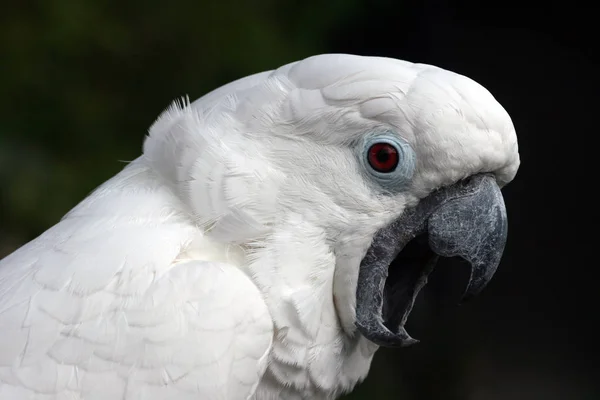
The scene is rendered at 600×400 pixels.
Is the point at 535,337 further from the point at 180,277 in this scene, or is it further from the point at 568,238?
the point at 180,277

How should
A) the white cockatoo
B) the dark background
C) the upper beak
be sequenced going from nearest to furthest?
the white cockatoo < the upper beak < the dark background

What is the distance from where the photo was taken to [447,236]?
4.82ft

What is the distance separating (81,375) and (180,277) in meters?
0.25

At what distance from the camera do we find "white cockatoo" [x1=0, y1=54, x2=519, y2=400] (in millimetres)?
1360

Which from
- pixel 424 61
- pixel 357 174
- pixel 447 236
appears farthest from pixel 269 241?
pixel 424 61

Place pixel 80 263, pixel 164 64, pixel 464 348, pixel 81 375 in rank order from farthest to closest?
pixel 464 348, pixel 164 64, pixel 80 263, pixel 81 375

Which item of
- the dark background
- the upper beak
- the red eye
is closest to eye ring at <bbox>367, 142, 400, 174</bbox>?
the red eye

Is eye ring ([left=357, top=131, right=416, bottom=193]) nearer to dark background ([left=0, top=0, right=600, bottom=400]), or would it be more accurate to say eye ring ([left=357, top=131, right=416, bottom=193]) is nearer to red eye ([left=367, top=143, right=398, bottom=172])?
red eye ([left=367, top=143, right=398, bottom=172])

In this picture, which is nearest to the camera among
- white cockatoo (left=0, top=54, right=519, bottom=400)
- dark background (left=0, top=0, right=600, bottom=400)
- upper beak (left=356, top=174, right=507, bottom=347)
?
white cockatoo (left=0, top=54, right=519, bottom=400)

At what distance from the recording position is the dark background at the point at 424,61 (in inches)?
117

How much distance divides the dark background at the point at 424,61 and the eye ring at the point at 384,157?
1.62 m

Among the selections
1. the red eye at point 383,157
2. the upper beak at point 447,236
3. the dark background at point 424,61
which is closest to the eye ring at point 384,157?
the red eye at point 383,157

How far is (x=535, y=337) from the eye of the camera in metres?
4.22

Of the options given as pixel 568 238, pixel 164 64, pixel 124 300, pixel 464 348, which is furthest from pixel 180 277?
pixel 568 238
